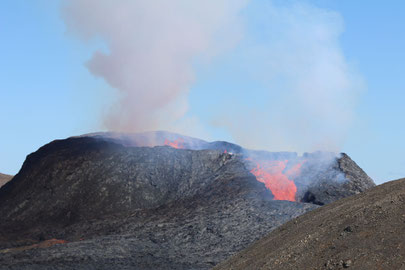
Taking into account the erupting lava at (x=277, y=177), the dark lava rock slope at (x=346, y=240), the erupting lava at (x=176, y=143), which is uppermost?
the erupting lava at (x=176, y=143)

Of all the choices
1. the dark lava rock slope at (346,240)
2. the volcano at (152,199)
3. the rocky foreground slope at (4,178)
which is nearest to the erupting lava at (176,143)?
the volcano at (152,199)

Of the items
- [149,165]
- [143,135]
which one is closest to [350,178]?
[149,165]

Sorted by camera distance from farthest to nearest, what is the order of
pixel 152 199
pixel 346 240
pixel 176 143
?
pixel 176 143 → pixel 152 199 → pixel 346 240

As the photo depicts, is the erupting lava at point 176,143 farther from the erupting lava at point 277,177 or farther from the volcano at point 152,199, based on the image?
the erupting lava at point 277,177

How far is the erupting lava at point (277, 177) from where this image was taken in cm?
4128

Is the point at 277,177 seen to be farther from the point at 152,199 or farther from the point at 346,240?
the point at 346,240

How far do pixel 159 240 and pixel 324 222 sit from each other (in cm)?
1642

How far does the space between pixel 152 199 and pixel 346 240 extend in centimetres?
2606

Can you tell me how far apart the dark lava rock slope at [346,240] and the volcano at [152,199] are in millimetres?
9625

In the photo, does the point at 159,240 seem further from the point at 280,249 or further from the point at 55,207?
the point at 280,249

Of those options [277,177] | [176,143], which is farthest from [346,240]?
[176,143]

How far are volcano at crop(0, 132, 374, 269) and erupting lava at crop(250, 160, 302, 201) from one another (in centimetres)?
8

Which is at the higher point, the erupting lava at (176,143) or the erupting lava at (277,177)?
the erupting lava at (176,143)

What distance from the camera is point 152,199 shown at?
41.3 m
